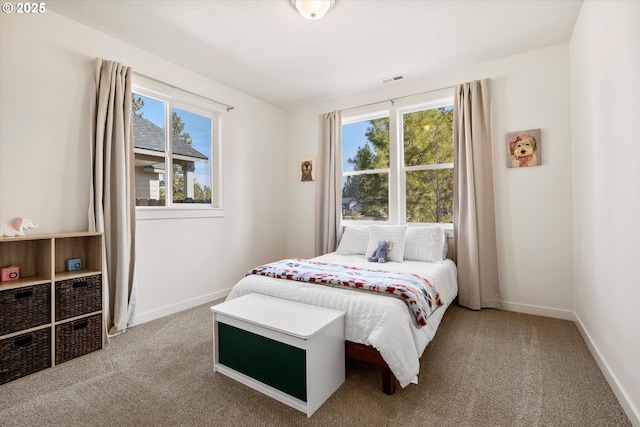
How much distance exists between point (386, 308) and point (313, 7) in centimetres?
212

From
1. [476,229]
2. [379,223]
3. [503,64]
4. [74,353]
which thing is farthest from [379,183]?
[74,353]

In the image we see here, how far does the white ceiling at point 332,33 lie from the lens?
2242mm

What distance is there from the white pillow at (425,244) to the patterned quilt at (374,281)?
0.77 m

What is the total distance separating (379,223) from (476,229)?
1134 mm

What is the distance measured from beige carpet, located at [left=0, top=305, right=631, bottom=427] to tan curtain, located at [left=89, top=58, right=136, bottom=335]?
1.29ft

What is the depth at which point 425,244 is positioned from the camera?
3.09 m

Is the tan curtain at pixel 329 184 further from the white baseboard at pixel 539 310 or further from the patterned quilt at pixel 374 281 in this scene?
the white baseboard at pixel 539 310

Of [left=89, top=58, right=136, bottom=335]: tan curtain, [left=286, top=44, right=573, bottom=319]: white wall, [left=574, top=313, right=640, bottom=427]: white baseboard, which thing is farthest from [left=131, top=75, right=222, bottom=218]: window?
[left=574, top=313, right=640, bottom=427]: white baseboard

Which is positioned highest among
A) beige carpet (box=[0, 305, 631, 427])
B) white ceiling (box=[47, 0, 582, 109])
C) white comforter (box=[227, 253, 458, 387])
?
white ceiling (box=[47, 0, 582, 109])

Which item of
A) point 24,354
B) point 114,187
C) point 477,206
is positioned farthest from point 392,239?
point 24,354

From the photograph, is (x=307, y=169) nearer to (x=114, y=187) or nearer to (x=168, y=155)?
(x=168, y=155)

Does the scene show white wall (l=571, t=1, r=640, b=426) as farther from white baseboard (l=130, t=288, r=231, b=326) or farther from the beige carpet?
white baseboard (l=130, t=288, r=231, b=326)

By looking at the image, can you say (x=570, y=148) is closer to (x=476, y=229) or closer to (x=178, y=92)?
(x=476, y=229)

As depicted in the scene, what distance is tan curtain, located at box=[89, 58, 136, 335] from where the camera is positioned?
8.02ft
